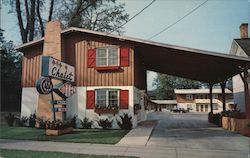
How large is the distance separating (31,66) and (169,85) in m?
60.7

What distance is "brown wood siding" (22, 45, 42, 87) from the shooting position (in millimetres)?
17188

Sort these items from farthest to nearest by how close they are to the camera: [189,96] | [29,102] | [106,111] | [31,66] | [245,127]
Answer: [189,96], [31,66], [29,102], [106,111], [245,127]

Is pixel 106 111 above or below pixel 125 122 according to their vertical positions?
above

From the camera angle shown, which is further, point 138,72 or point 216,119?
point 216,119

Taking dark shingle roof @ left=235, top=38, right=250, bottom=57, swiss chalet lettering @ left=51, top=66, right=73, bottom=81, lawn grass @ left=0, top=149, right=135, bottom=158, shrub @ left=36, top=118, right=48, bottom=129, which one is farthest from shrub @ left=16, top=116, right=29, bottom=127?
dark shingle roof @ left=235, top=38, right=250, bottom=57

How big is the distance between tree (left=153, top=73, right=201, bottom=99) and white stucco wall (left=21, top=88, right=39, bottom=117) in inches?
2338

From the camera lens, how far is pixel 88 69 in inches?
650

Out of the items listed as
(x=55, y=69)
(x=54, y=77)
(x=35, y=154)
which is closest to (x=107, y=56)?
(x=55, y=69)

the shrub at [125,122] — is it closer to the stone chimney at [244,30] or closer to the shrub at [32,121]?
the shrub at [32,121]

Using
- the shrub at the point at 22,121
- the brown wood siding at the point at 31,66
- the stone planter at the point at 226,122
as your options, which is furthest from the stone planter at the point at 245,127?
the shrub at the point at 22,121

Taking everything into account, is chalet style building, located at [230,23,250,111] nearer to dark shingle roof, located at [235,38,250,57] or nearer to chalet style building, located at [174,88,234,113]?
dark shingle roof, located at [235,38,250,57]

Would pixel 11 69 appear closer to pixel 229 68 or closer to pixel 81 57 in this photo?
pixel 81 57

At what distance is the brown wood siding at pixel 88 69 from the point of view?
52.5 ft

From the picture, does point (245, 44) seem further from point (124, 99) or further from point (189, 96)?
point (189, 96)
